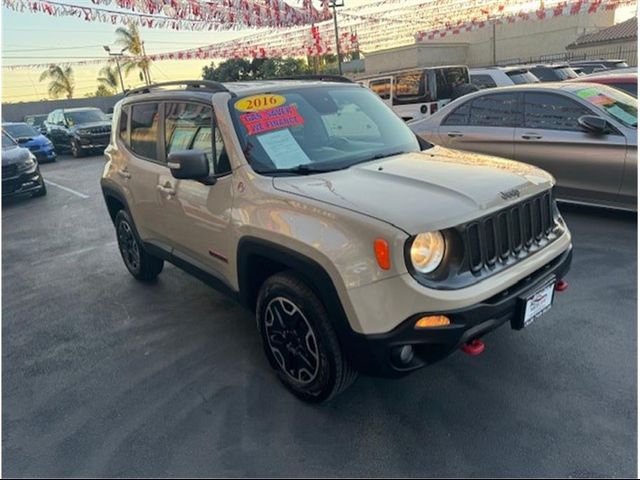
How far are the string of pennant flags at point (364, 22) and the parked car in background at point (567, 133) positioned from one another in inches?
327

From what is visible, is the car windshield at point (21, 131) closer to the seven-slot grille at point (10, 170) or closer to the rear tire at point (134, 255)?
the seven-slot grille at point (10, 170)

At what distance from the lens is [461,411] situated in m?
2.64

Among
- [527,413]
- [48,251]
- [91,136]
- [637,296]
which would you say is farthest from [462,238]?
[91,136]

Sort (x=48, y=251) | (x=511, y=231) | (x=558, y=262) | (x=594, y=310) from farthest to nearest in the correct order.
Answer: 1. (x=48, y=251)
2. (x=594, y=310)
3. (x=558, y=262)
4. (x=511, y=231)

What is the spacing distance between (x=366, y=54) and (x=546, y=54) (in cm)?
1044

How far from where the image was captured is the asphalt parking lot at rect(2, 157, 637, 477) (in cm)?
237

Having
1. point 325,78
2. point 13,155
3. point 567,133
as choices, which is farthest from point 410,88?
point 13,155

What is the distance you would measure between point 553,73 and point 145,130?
37.2 ft

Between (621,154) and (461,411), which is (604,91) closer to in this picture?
(621,154)

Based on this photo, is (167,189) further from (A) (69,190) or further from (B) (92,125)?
(B) (92,125)

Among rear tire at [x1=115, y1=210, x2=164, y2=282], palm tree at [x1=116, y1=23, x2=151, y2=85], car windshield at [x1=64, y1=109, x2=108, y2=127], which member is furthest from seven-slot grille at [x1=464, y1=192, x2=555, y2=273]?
palm tree at [x1=116, y1=23, x2=151, y2=85]

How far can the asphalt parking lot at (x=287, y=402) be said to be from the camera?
2.37 metres

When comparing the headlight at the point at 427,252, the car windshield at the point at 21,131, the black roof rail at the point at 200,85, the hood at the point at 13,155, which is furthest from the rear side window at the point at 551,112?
the car windshield at the point at 21,131

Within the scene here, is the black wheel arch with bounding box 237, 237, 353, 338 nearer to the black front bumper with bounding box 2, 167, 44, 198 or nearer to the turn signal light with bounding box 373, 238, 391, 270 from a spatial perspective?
the turn signal light with bounding box 373, 238, 391, 270
